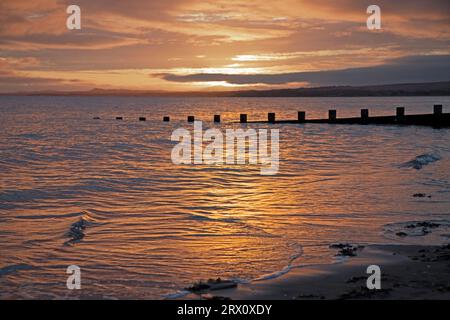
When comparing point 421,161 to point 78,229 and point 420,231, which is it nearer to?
point 420,231

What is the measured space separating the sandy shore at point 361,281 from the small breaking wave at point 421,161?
11532mm

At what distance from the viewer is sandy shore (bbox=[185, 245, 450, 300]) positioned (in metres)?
6.43

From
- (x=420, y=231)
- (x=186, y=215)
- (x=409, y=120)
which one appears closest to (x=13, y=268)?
(x=186, y=215)

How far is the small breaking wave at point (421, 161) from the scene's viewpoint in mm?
19353

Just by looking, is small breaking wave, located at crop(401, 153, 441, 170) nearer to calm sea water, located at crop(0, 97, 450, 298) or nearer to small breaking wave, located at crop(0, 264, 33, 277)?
calm sea water, located at crop(0, 97, 450, 298)

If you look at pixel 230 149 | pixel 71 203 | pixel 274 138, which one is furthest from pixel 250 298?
pixel 274 138

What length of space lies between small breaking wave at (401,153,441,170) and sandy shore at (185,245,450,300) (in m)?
11.5

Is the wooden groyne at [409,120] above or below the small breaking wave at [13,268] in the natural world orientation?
above

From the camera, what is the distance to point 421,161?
2012 cm

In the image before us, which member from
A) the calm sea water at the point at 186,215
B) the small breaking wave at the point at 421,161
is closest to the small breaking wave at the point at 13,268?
the calm sea water at the point at 186,215

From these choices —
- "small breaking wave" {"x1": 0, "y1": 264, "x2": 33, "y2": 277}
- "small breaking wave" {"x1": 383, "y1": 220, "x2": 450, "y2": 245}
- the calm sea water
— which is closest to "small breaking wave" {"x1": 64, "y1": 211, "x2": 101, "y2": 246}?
the calm sea water

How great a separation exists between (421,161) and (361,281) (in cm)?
1428

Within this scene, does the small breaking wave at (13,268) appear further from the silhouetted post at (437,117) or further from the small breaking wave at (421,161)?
the silhouetted post at (437,117)
